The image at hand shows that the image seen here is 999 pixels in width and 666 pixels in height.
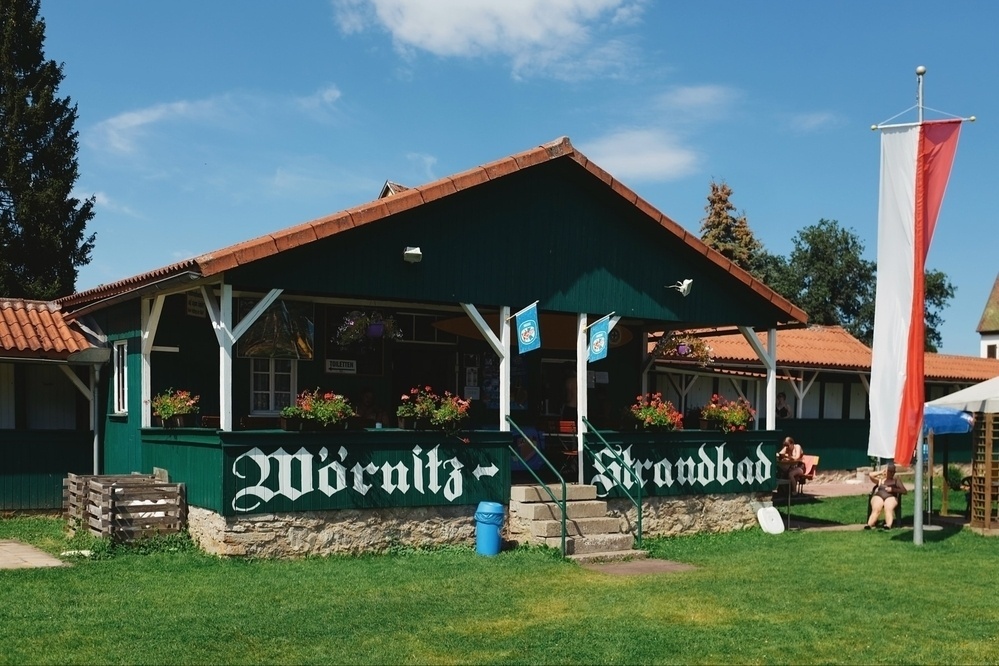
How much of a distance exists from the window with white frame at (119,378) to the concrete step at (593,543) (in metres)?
6.73

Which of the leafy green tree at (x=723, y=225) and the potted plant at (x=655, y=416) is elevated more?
the leafy green tree at (x=723, y=225)

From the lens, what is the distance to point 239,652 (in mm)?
7762

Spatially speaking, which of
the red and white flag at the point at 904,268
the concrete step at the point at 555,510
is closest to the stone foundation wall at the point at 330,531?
the concrete step at the point at 555,510

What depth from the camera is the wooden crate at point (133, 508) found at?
481 inches

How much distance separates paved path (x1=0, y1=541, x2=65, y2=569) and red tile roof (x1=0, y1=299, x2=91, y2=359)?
10.9ft

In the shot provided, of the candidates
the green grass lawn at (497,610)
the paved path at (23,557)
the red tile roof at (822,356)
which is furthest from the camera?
the red tile roof at (822,356)

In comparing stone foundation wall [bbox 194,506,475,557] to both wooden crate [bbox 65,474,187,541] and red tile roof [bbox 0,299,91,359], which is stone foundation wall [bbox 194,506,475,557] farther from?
red tile roof [bbox 0,299,91,359]

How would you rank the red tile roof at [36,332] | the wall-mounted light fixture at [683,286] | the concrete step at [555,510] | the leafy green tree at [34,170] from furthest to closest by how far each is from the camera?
the leafy green tree at [34,170], the wall-mounted light fixture at [683,286], the red tile roof at [36,332], the concrete step at [555,510]

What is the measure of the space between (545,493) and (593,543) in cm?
119

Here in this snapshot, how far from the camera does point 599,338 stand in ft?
46.3

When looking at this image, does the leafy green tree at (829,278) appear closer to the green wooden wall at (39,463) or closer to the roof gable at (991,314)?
the roof gable at (991,314)

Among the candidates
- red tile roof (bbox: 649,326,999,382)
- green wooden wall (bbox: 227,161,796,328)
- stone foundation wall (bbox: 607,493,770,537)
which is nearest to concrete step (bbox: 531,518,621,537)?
stone foundation wall (bbox: 607,493,770,537)

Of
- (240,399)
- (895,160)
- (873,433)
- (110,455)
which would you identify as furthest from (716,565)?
(110,455)

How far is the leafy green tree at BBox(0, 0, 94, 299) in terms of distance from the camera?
27.2 m
